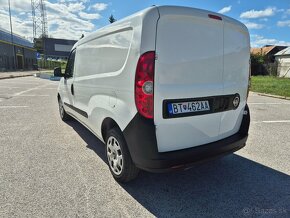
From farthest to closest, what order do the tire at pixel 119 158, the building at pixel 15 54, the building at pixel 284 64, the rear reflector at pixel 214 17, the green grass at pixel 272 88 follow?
the building at pixel 15 54 → the building at pixel 284 64 → the green grass at pixel 272 88 → the tire at pixel 119 158 → the rear reflector at pixel 214 17

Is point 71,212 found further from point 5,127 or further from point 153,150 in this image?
point 5,127

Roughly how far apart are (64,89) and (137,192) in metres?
3.40

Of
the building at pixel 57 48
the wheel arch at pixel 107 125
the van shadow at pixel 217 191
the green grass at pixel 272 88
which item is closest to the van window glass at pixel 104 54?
the wheel arch at pixel 107 125

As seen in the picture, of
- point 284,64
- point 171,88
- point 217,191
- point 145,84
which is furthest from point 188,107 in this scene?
point 284,64

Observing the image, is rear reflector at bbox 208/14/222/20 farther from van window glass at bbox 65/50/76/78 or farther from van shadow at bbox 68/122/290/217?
van window glass at bbox 65/50/76/78

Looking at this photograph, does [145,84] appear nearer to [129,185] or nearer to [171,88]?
[171,88]

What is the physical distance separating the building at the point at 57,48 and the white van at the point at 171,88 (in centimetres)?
8117

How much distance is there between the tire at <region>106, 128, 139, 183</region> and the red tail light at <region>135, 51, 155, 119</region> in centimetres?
58

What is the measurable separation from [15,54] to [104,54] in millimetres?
50681

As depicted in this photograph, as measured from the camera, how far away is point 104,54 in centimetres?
309

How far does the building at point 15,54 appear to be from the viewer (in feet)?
132

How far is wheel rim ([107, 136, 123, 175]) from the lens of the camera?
2822 mm

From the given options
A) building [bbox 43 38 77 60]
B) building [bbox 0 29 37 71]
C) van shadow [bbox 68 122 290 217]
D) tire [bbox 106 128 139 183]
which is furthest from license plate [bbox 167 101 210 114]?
building [bbox 43 38 77 60]

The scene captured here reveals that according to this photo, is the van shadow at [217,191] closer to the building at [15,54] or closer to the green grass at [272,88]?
the green grass at [272,88]
